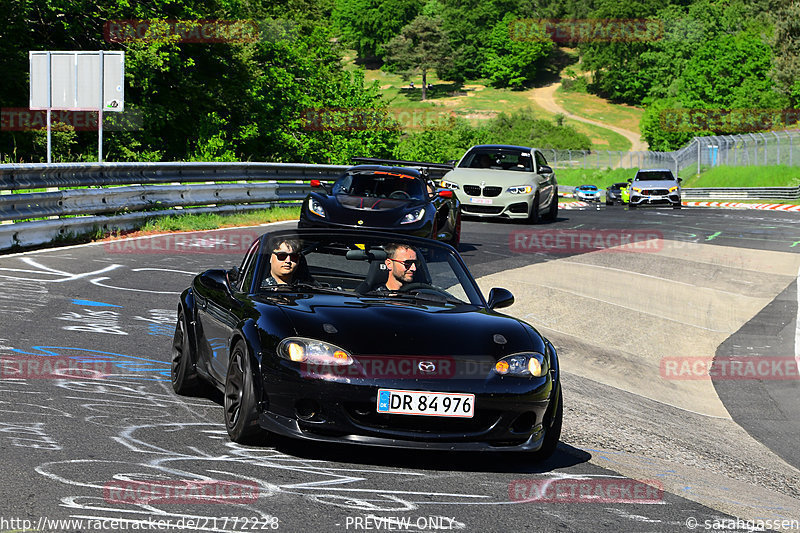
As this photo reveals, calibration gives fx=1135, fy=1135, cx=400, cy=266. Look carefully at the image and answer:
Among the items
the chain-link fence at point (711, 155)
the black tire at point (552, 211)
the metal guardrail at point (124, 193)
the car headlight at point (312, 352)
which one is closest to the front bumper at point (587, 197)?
the chain-link fence at point (711, 155)

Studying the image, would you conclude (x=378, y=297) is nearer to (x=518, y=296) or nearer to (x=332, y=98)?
(x=518, y=296)

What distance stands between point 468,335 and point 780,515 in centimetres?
186

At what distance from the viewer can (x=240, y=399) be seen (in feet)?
20.2

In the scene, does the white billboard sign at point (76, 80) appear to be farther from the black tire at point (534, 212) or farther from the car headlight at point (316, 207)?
the black tire at point (534, 212)

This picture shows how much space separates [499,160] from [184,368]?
18.5m

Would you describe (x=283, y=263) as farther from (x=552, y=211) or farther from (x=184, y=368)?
(x=552, y=211)

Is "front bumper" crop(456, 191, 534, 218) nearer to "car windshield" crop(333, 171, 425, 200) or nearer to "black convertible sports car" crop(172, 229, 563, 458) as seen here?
"car windshield" crop(333, 171, 425, 200)

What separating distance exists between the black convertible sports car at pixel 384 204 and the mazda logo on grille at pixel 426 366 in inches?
395

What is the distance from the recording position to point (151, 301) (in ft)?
40.1

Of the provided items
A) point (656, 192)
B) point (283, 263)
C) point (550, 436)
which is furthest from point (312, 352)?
point (656, 192)

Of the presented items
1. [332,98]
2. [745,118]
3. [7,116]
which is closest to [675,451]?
[7,116]

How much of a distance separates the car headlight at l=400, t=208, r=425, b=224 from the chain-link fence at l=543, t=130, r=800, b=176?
44807mm

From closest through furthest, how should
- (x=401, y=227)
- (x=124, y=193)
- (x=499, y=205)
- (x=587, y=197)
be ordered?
(x=401, y=227) → (x=124, y=193) → (x=499, y=205) → (x=587, y=197)

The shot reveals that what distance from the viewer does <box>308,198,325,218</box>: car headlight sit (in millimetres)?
16625
